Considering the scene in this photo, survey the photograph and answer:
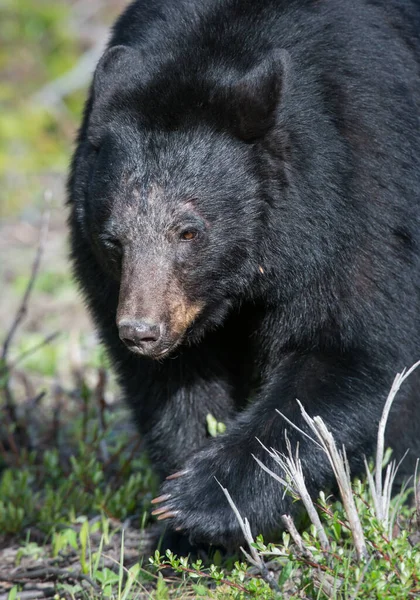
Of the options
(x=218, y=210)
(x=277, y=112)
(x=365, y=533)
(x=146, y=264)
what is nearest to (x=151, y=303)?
(x=146, y=264)

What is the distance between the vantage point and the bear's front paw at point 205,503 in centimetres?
367


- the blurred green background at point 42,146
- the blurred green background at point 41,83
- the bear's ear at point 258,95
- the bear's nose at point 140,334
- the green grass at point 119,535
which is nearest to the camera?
the green grass at point 119,535

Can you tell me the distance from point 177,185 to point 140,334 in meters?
0.57

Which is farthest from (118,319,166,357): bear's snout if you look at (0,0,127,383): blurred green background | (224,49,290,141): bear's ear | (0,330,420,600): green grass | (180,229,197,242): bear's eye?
(0,0,127,383): blurred green background

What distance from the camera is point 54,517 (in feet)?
15.4

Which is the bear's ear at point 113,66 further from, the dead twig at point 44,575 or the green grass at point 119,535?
the dead twig at point 44,575

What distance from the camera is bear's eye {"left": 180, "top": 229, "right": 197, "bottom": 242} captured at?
3641 millimetres

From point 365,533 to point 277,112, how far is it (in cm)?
151

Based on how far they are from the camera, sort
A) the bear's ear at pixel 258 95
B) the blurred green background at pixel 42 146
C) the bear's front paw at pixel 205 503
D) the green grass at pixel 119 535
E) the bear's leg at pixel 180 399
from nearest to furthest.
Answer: the green grass at pixel 119 535 → the bear's ear at pixel 258 95 → the bear's front paw at pixel 205 503 → the bear's leg at pixel 180 399 → the blurred green background at pixel 42 146

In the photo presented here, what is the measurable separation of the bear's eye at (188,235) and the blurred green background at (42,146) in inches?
107

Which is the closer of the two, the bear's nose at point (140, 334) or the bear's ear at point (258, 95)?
the bear's nose at point (140, 334)

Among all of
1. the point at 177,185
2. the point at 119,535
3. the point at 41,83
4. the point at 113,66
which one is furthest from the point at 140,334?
the point at 41,83

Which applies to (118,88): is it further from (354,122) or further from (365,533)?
(365,533)

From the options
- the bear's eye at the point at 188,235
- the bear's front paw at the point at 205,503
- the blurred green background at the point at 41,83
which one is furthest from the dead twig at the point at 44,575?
the blurred green background at the point at 41,83
